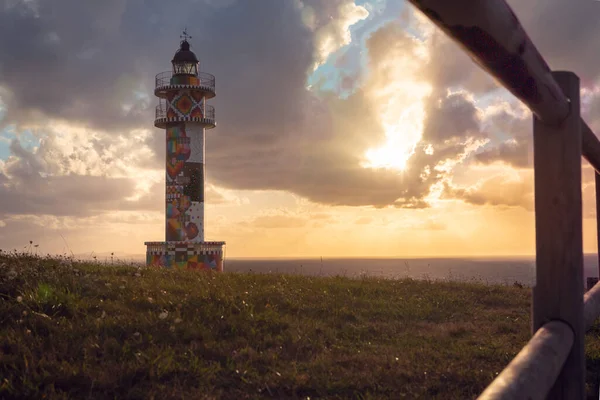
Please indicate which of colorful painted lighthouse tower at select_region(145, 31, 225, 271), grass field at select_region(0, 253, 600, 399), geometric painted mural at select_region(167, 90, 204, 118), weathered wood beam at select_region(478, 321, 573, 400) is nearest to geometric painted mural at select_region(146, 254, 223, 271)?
colorful painted lighthouse tower at select_region(145, 31, 225, 271)

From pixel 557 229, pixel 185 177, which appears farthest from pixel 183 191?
pixel 557 229

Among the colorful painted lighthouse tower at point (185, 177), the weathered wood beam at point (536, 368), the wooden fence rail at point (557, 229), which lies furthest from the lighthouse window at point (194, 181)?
the weathered wood beam at point (536, 368)

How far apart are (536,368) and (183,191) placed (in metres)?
28.0

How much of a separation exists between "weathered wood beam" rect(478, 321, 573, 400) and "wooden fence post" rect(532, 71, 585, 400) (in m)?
0.11

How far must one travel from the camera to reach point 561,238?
8.43 ft

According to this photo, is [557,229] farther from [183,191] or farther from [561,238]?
[183,191]

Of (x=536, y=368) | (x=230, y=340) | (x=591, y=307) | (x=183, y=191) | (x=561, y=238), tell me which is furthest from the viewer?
(x=183, y=191)

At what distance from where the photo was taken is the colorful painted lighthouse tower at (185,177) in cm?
2859

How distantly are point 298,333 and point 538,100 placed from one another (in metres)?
4.09

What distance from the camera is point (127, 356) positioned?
448 cm

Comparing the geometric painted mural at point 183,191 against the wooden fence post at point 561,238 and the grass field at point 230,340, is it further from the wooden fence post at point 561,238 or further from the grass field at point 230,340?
the wooden fence post at point 561,238

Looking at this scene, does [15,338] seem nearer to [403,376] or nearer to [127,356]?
[127,356]

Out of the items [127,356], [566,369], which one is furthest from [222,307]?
[566,369]

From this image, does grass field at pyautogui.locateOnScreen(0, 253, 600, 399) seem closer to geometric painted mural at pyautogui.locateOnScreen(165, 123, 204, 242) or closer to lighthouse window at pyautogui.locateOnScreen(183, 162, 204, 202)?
geometric painted mural at pyautogui.locateOnScreen(165, 123, 204, 242)
